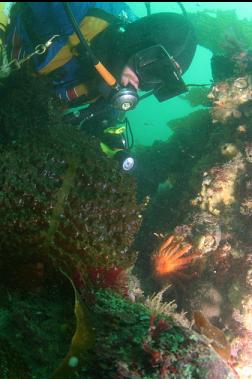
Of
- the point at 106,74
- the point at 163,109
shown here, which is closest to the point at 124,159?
the point at 106,74

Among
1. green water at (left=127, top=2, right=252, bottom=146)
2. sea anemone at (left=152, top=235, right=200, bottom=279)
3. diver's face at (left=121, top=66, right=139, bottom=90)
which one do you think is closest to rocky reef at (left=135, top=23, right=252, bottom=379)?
sea anemone at (left=152, top=235, right=200, bottom=279)

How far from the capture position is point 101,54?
16.4 feet

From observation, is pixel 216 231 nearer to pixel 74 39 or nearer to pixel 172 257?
pixel 172 257

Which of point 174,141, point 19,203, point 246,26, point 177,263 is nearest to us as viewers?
point 19,203

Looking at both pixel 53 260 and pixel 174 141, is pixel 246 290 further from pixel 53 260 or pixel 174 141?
pixel 174 141

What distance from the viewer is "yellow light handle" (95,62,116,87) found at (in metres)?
4.47

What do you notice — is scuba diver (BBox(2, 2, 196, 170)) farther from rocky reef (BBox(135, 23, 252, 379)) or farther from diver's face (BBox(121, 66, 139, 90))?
rocky reef (BBox(135, 23, 252, 379))

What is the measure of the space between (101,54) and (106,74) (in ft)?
2.32

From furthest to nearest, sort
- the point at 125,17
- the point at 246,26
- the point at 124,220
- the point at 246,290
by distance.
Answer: the point at 246,26 → the point at 125,17 → the point at 246,290 → the point at 124,220

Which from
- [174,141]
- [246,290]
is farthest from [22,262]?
[174,141]

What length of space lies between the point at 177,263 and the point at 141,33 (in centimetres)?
339

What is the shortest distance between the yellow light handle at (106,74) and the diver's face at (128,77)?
280mm

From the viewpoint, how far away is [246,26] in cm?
873

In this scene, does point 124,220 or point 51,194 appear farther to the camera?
point 124,220
